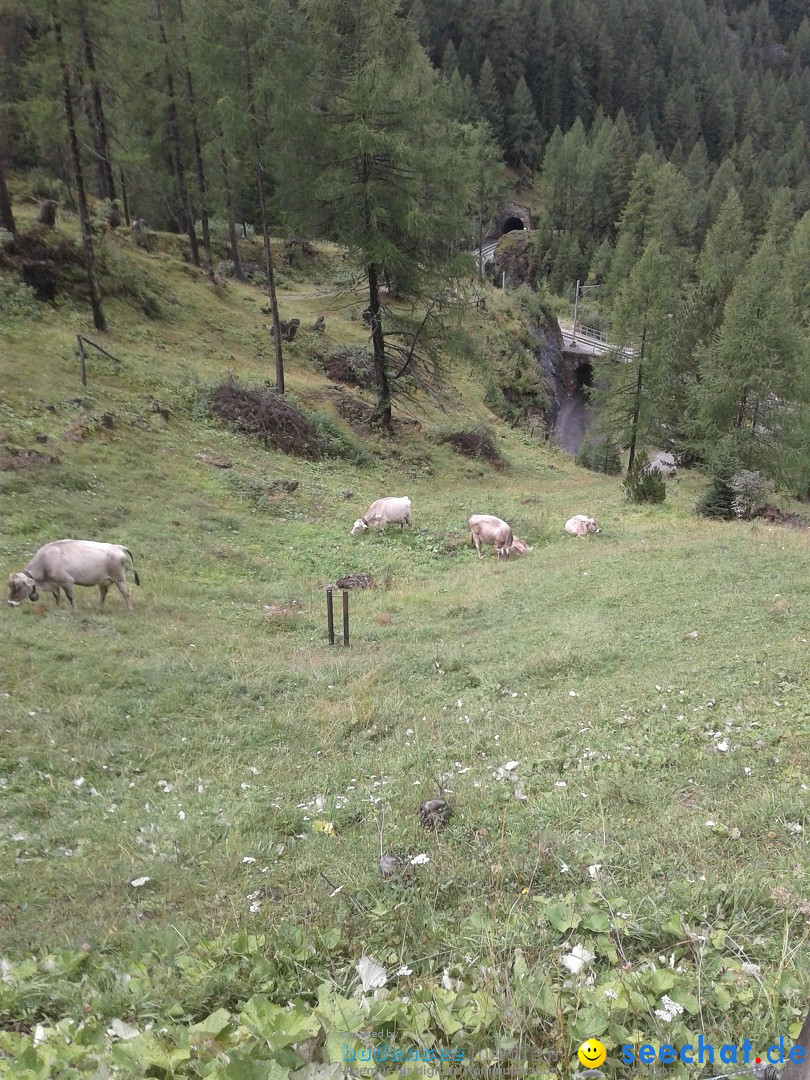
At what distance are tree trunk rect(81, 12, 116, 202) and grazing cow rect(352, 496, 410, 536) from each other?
17307mm

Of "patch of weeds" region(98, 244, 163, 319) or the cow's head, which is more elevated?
"patch of weeds" region(98, 244, 163, 319)

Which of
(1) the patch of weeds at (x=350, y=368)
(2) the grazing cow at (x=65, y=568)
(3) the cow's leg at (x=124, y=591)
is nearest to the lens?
(2) the grazing cow at (x=65, y=568)

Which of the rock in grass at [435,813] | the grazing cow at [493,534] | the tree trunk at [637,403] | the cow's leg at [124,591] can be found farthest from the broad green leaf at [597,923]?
the tree trunk at [637,403]

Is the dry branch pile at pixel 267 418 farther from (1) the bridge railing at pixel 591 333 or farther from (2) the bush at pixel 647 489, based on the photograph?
(1) the bridge railing at pixel 591 333

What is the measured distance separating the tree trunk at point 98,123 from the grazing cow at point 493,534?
65.1ft

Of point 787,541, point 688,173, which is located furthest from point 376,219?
point 688,173

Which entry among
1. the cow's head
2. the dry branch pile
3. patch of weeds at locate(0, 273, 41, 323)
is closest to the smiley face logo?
the cow's head

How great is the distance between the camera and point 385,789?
243 inches

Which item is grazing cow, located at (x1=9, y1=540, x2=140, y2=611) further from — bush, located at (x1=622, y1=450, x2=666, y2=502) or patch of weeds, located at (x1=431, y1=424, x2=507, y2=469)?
patch of weeds, located at (x1=431, y1=424, x2=507, y2=469)

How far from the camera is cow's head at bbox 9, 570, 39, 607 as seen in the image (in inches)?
430

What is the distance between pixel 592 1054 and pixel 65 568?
37.2 feet

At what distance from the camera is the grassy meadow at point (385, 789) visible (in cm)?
304

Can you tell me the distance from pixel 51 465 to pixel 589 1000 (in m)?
17.5

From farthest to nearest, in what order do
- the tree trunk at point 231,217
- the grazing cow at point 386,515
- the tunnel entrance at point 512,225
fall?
the tunnel entrance at point 512,225 → the tree trunk at point 231,217 → the grazing cow at point 386,515
